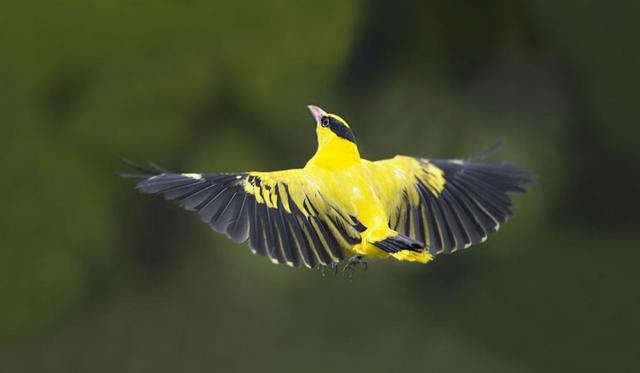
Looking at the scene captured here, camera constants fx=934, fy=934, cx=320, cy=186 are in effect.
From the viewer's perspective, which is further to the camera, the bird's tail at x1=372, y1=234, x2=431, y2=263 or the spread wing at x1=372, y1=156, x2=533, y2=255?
the spread wing at x1=372, y1=156, x2=533, y2=255

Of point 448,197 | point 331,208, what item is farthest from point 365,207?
point 448,197

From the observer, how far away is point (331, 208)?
154 centimetres

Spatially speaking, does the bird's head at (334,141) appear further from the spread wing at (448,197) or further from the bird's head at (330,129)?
the spread wing at (448,197)

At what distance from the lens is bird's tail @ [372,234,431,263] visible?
52.7 inches

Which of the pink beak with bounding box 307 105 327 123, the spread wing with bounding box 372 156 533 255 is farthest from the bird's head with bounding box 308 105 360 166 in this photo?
the spread wing with bounding box 372 156 533 255

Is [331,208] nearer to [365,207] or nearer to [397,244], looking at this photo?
[365,207]

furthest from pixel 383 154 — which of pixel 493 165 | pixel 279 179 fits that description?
pixel 279 179

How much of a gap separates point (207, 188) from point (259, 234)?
0.43ft

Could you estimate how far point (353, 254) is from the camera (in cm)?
150

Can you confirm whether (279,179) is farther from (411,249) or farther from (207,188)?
(411,249)

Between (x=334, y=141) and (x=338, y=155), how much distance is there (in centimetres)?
3

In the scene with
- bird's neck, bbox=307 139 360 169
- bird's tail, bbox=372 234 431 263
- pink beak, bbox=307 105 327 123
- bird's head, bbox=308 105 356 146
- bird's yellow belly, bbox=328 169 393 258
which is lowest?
bird's tail, bbox=372 234 431 263

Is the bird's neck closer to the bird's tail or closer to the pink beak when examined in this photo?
the pink beak

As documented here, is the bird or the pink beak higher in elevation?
the pink beak
